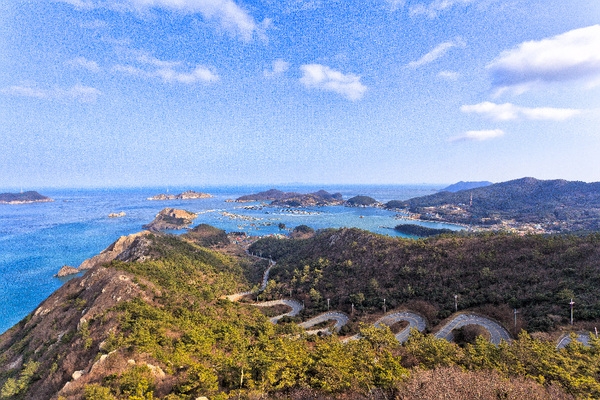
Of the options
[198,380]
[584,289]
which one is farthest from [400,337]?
[198,380]

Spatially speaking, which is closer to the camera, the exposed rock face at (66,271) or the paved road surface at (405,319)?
the paved road surface at (405,319)

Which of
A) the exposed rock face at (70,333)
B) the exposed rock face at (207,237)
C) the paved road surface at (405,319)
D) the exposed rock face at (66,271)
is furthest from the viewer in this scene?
the exposed rock face at (207,237)

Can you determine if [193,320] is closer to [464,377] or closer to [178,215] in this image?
[464,377]

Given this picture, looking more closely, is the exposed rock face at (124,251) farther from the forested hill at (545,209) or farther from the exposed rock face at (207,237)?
the forested hill at (545,209)

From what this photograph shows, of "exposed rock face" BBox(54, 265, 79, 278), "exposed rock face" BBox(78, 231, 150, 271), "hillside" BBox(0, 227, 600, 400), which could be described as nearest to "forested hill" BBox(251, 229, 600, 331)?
"hillside" BBox(0, 227, 600, 400)

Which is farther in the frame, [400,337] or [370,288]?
[370,288]

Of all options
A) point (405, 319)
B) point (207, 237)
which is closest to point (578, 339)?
point (405, 319)

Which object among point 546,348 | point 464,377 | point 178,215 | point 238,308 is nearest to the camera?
point 464,377

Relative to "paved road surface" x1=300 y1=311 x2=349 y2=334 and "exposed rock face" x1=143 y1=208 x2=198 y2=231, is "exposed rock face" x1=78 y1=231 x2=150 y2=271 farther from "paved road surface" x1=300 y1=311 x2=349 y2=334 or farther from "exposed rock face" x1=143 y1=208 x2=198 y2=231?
"exposed rock face" x1=143 y1=208 x2=198 y2=231

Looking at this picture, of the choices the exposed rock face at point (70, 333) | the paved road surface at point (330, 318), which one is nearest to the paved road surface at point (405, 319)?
the paved road surface at point (330, 318)
